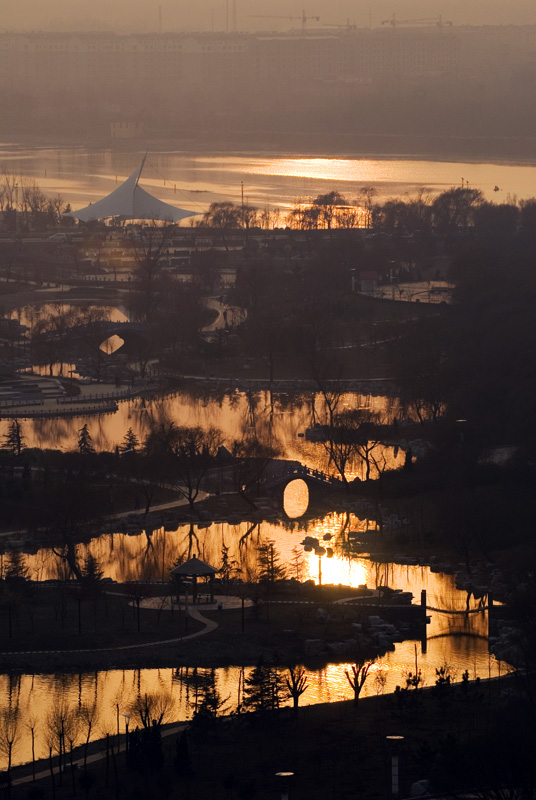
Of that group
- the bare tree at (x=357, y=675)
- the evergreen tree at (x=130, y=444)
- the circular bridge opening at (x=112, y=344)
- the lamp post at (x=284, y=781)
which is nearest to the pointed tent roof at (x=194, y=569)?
the bare tree at (x=357, y=675)

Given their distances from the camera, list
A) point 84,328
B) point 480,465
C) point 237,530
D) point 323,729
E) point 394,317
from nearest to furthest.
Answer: point 323,729 → point 237,530 → point 480,465 → point 84,328 → point 394,317

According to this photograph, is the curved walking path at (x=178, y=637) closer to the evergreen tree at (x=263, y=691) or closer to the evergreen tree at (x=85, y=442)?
the evergreen tree at (x=263, y=691)

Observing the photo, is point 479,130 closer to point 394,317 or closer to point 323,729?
point 394,317

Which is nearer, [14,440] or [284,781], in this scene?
[284,781]

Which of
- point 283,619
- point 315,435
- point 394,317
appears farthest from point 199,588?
point 394,317

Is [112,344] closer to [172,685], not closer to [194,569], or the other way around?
[194,569]

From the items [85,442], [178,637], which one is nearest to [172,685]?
[178,637]

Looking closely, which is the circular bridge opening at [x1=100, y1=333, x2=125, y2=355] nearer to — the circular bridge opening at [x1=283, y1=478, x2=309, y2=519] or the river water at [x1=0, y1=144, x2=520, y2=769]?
the river water at [x1=0, y1=144, x2=520, y2=769]
